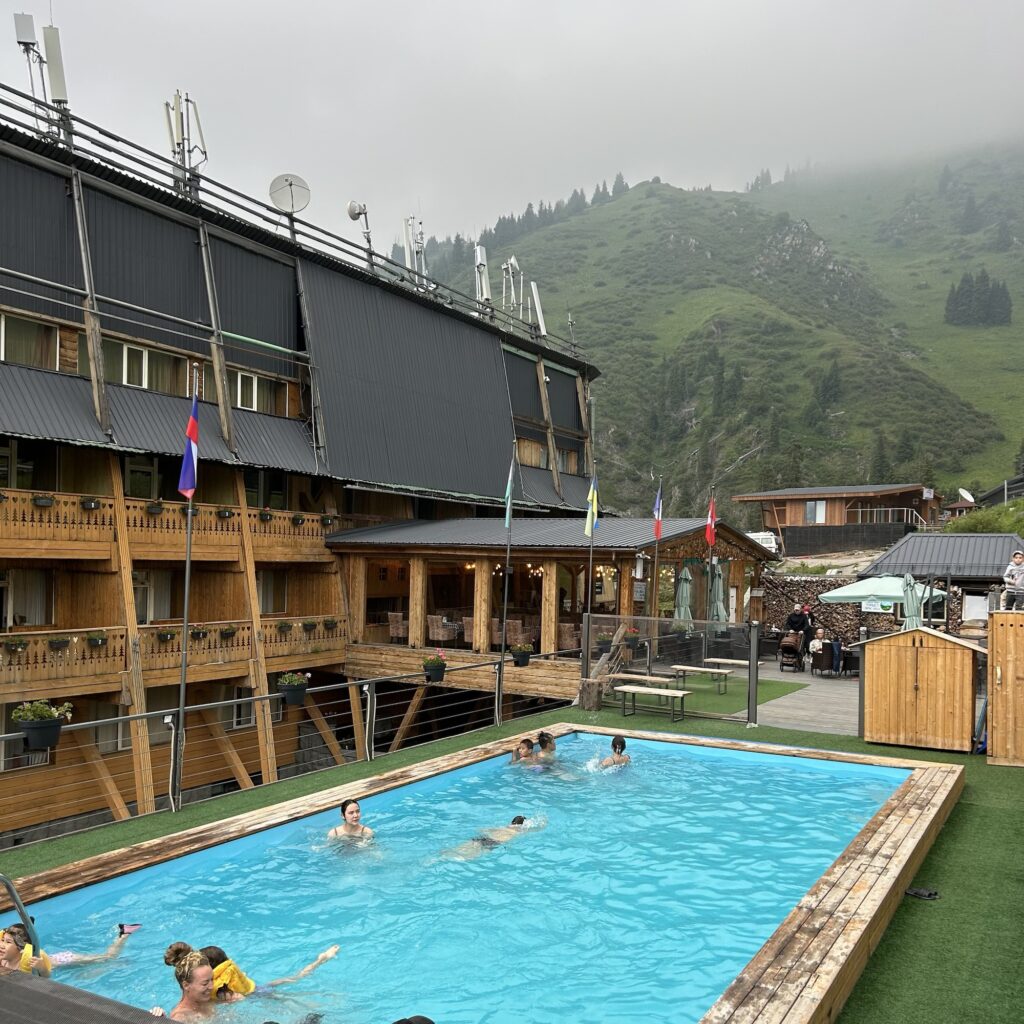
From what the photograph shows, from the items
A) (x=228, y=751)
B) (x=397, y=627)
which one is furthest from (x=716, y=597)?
(x=228, y=751)

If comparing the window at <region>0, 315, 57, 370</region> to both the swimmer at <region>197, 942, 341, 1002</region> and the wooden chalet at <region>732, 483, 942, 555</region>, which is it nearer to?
the swimmer at <region>197, 942, 341, 1002</region>

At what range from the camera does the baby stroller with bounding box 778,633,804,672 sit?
25.1 metres

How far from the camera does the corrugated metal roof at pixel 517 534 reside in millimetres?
20895

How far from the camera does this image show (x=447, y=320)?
3125cm

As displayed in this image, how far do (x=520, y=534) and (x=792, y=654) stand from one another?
30.4 ft

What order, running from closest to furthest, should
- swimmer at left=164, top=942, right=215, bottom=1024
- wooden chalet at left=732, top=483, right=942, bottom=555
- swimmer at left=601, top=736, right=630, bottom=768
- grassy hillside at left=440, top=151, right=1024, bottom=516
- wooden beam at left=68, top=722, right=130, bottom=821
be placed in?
1. swimmer at left=164, top=942, right=215, bottom=1024
2. swimmer at left=601, top=736, right=630, bottom=768
3. wooden beam at left=68, top=722, right=130, bottom=821
4. wooden chalet at left=732, top=483, right=942, bottom=555
5. grassy hillside at left=440, top=151, right=1024, bottom=516

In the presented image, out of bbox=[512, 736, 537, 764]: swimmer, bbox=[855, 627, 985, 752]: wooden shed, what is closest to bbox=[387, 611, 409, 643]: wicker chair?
bbox=[512, 736, 537, 764]: swimmer

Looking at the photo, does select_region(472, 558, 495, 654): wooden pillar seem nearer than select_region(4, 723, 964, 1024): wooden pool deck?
No

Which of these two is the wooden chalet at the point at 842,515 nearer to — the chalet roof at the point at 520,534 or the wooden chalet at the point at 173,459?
the chalet roof at the point at 520,534

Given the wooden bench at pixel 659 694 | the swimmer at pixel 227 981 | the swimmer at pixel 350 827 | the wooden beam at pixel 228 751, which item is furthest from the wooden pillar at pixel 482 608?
the swimmer at pixel 227 981

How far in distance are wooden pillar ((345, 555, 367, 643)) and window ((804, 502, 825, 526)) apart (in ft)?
109

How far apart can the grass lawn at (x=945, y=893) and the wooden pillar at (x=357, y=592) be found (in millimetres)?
10598

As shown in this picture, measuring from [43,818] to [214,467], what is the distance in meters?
9.14

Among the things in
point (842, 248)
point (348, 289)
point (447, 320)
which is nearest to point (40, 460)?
point (348, 289)
